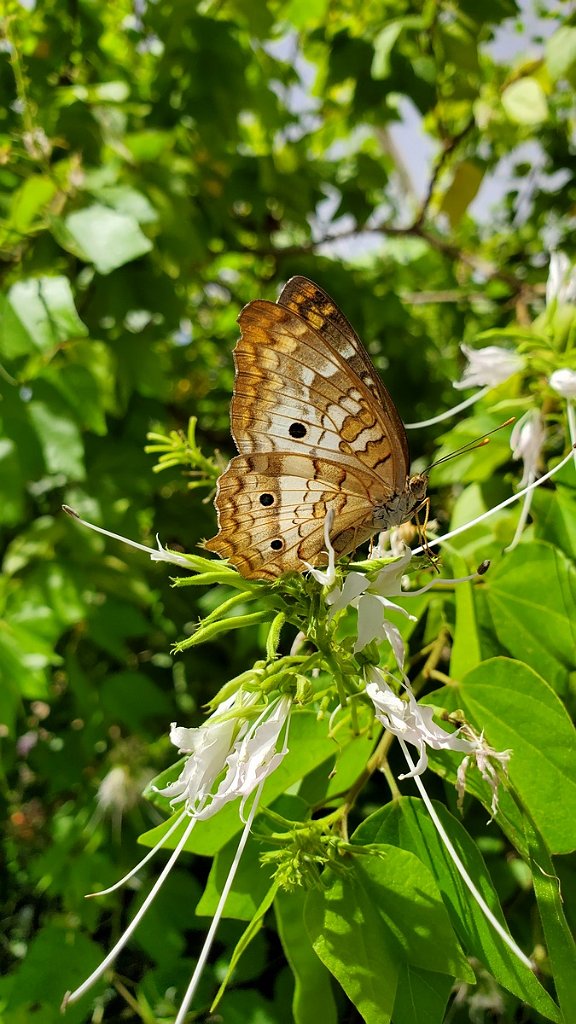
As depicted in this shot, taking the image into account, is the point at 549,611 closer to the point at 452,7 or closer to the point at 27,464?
the point at 27,464

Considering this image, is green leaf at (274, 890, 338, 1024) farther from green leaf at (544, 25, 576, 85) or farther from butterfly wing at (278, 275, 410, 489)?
green leaf at (544, 25, 576, 85)

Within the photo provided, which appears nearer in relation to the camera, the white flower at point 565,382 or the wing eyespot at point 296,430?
the wing eyespot at point 296,430

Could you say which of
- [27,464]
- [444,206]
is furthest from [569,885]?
[444,206]

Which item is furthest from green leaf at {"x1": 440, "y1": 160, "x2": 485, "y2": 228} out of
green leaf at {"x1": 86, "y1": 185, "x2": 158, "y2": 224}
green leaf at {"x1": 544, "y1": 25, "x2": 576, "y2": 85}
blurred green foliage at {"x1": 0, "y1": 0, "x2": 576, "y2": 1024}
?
green leaf at {"x1": 86, "y1": 185, "x2": 158, "y2": 224}

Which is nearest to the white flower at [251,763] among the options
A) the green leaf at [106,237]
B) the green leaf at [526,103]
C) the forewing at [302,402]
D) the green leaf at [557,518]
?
the forewing at [302,402]

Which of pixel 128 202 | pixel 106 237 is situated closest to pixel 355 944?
pixel 106 237

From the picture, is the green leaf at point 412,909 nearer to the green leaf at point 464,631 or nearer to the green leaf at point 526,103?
the green leaf at point 464,631
